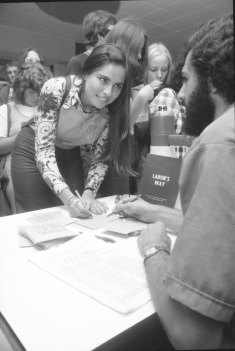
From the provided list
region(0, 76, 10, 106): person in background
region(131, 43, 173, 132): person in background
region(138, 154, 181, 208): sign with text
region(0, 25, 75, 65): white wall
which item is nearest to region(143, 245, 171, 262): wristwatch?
region(138, 154, 181, 208): sign with text

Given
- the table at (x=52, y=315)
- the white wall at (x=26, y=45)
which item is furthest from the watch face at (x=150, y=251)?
the white wall at (x=26, y=45)

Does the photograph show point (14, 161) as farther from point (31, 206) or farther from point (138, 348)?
point (138, 348)

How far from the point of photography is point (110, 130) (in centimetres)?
149

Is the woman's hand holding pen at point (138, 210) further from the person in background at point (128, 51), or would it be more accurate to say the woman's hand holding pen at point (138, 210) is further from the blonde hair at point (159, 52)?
the blonde hair at point (159, 52)

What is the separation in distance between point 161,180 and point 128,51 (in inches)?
30.8

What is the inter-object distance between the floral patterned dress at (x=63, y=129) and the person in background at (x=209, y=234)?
31.5 inches

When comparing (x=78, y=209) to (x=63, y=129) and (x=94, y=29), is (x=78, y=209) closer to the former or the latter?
(x=63, y=129)

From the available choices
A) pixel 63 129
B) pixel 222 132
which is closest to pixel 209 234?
pixel 222 132

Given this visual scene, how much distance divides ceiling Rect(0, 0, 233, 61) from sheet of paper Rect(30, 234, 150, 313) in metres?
0.57

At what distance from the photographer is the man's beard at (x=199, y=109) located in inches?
23.4

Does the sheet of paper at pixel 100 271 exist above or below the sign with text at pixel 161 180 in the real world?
below

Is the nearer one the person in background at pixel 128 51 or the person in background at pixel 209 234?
the person in background at pixel 209 234

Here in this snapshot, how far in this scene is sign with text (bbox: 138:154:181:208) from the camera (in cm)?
121

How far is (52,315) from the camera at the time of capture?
598 mm
